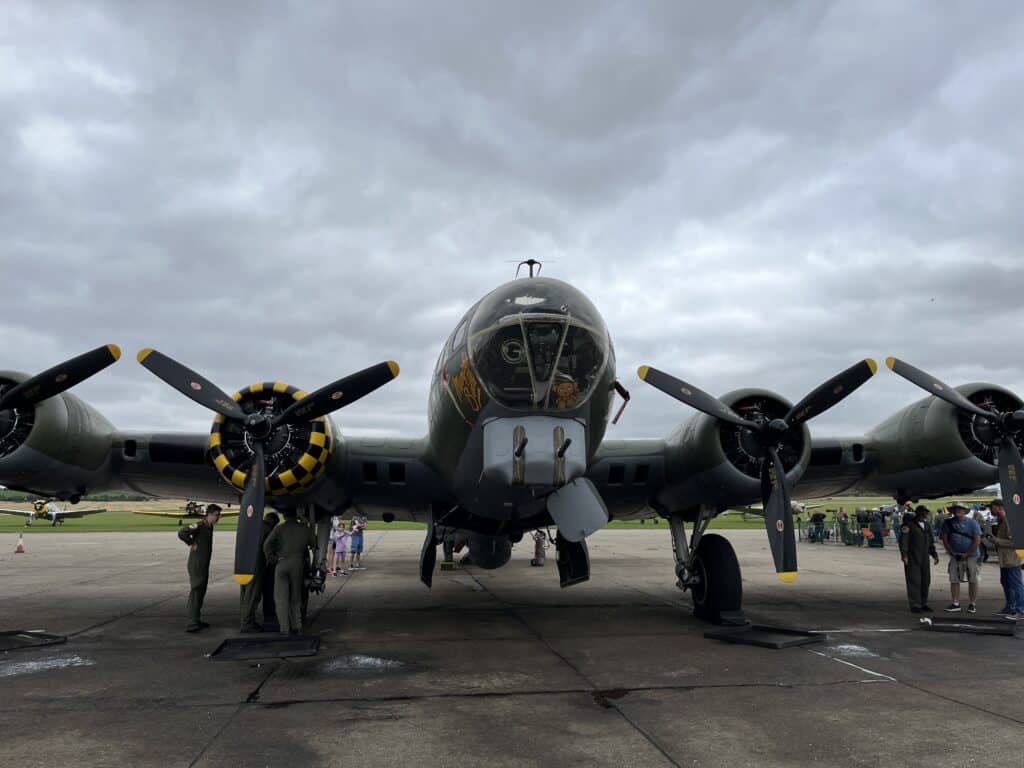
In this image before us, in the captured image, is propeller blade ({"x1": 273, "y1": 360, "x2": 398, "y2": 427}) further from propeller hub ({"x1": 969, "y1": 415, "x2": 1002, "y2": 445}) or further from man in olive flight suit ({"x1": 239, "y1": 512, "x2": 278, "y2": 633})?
propeller hub ({"x1": 969, "y1": 415, "x2": 1002, "y2": 445})

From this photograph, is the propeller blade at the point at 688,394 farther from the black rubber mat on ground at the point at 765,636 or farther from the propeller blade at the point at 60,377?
the propeller blade at the point at 60,377

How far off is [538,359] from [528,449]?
0.99 m

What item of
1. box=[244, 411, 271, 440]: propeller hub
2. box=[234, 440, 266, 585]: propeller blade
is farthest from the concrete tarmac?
box=[244, 411, 271, 440]: propeller hub

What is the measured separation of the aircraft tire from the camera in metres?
9.98

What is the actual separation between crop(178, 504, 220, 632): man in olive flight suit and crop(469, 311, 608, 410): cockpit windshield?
4981 mm

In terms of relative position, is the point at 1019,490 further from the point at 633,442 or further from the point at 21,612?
the point at 21,612

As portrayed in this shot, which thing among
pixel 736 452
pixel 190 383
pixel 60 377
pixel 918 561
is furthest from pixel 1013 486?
pixel 60 377

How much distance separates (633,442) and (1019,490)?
5.31 metres

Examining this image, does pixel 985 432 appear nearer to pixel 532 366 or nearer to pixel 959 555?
pixel 959 555

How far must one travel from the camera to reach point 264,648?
25.4 feet

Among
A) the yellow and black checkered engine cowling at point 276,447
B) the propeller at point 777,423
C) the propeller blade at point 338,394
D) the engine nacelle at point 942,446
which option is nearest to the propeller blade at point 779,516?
the propeller at point 777,423

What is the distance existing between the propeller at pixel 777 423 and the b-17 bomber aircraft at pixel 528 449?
0.03 meters

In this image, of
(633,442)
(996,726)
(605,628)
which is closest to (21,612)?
(605,628)

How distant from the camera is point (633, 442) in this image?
11047 millimetres
